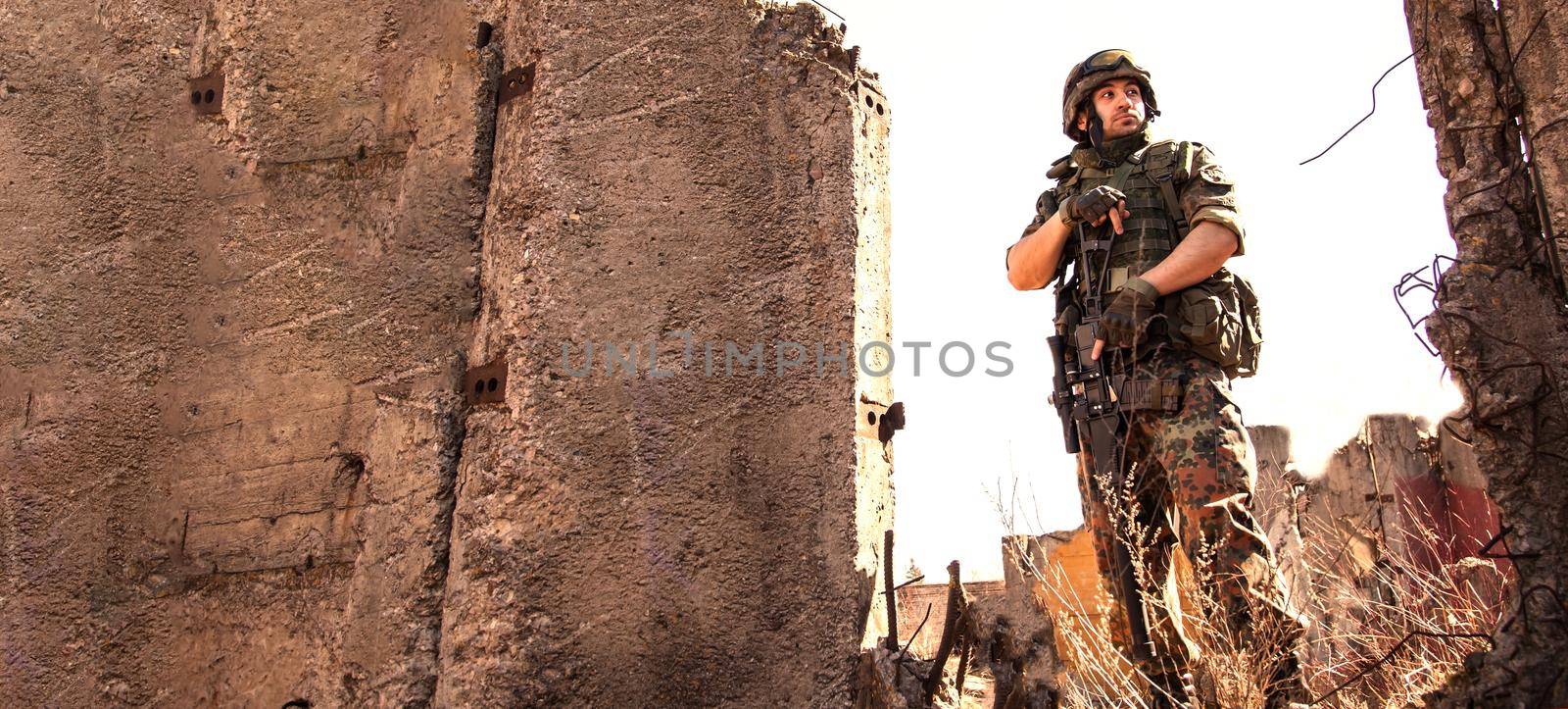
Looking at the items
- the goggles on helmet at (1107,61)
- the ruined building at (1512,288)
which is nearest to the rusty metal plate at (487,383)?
the goggles on helmet at (1107,61)

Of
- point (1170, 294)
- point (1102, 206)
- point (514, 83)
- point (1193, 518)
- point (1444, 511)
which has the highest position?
point (514, 83)

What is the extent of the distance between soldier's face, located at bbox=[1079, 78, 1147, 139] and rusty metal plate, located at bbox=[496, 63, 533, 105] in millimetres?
1415

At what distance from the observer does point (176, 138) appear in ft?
10.0

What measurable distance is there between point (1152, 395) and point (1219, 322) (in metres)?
0.21

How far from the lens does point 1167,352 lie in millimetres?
2496

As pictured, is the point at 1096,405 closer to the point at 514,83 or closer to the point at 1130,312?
the point at 1130,312

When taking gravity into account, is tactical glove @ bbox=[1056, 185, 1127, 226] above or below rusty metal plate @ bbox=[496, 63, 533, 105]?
below

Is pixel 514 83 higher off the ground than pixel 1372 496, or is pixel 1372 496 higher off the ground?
pixel 514 83

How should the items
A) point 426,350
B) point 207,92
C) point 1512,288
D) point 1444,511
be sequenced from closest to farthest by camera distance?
point 1512,288 → point 426,350 → point 207,92 → point 1444,511

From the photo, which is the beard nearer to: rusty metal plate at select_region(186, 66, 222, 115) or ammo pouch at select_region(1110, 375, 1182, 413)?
ammo pouch at select_region(1110, 375, 1182, 413)

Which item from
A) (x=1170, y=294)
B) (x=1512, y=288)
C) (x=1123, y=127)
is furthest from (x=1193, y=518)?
(x=1123, y=127)

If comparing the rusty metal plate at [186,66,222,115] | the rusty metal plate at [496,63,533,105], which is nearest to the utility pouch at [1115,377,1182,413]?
the rusty metal plate at [496,63,533,105]

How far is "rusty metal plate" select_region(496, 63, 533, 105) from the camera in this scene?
9.12 feet

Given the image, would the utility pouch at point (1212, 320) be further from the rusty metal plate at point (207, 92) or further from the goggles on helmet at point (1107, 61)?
the rusty metal plate at point (207, 92)
